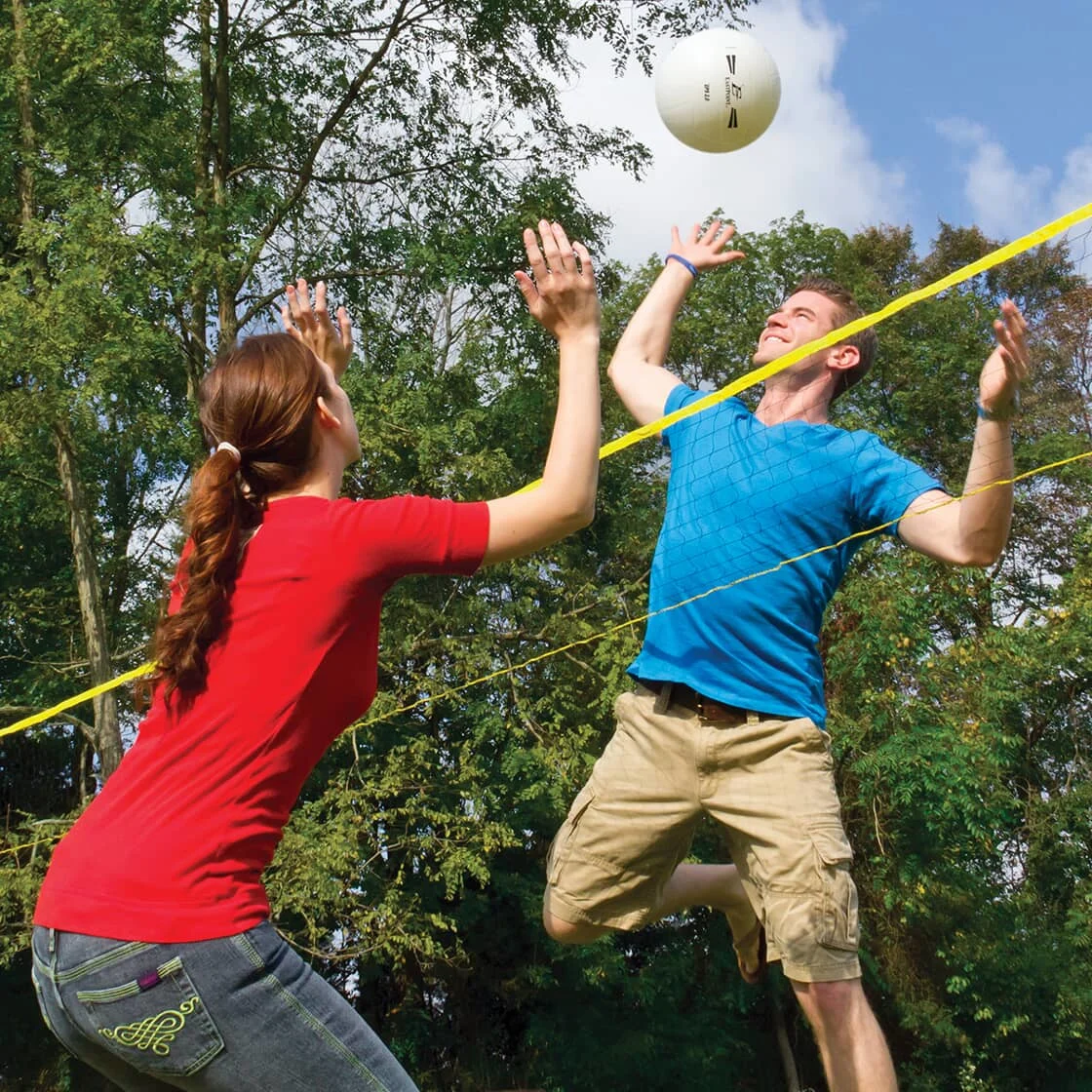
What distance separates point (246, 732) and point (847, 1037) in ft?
6.22

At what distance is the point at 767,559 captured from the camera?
3.50 metres

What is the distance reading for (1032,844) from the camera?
16.8m

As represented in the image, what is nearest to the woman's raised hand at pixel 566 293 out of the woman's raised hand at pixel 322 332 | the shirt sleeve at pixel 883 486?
the woman's raised hand at pixel 322 332

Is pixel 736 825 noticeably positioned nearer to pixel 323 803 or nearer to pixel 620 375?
pixel 620 375

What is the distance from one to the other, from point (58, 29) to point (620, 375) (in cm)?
988

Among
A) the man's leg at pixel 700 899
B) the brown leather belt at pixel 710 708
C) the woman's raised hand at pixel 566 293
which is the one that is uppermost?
the woman's raised hand at pixel 566 293

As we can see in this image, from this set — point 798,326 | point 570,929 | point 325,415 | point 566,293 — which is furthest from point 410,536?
point 798,326

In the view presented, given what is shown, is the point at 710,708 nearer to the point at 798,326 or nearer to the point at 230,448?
the point at 798,326

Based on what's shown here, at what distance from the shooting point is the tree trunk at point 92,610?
12.3 metres

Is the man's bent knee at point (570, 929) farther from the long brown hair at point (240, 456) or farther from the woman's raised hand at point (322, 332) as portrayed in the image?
the long brown hair at point (240, 456)

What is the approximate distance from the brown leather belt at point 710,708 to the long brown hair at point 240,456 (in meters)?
1.60

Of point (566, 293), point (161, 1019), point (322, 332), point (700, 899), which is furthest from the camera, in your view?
point (700, 899)

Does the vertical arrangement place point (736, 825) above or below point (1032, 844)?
above

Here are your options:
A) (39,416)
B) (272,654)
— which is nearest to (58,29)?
(39,416)
